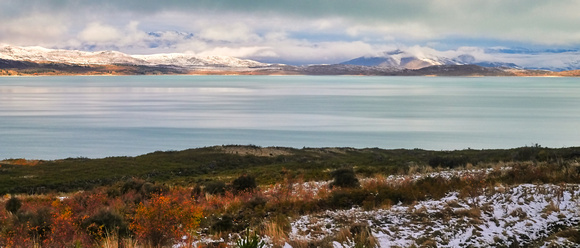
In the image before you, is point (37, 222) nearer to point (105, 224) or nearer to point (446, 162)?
point (105, 224)

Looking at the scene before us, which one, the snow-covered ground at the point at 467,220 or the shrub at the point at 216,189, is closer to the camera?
the snow-covered ground at the point at 467,220

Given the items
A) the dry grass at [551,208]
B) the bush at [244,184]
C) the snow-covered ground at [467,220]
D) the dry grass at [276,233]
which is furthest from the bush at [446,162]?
the dry grass at [276,233]

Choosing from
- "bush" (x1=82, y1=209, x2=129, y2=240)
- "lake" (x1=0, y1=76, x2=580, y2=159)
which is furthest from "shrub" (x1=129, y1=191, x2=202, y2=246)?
"lake" (x1=0, y1=76, x2=580, y2=159)

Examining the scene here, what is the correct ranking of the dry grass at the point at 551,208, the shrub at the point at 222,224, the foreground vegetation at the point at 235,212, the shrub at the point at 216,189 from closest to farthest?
the foreground vegetation at the point at 235,212, the dry grass at the point at 551,208, the shrub at the point at 222,224, the shrub at the point at 216,189

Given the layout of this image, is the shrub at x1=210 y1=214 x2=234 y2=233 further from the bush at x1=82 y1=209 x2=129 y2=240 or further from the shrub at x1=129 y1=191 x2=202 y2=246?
the bush at x1=82 y1=209 x2=129 y2=240

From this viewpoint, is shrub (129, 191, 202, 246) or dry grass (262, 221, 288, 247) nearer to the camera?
dry grass (262, 221, 288, 247)

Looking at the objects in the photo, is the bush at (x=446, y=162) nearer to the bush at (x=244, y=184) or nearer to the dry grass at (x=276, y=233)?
the bush at (x=244, y=184)

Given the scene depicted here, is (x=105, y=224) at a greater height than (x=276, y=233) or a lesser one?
lesser

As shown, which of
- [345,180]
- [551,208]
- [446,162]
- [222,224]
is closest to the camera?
[551,208]

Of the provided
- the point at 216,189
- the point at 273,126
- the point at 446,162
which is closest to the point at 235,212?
the point at 216,189

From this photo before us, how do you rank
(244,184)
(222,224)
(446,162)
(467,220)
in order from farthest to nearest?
1. (446,162)
2. (244,184)
3. (222,224)
4. (467,220)

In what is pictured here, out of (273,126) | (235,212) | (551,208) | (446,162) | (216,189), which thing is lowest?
(273,126)

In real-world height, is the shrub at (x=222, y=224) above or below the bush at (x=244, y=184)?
above

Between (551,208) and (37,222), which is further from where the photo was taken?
(37,222)
